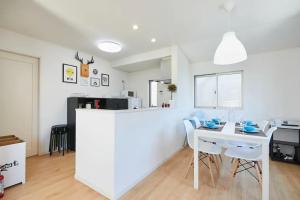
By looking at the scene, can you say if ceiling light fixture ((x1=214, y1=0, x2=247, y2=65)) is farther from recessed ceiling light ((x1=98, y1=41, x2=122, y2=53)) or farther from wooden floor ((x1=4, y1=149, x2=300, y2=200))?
recessed ceiling light ((x1=98, y1=41, x2=122, y2=53))

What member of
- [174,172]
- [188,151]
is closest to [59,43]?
[174,172]

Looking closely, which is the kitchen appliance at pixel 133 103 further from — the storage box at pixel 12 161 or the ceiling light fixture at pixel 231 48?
the ceiling light fixture at pixel 231 48

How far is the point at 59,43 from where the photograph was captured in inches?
135

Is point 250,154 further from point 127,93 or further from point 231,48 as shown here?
point 127,93

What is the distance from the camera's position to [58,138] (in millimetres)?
3420

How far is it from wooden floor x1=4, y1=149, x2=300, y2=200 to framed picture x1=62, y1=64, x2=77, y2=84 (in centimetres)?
200

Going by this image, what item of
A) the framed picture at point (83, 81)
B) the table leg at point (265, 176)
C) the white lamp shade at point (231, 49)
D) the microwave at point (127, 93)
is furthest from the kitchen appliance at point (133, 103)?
the table leg at point (265, 176)

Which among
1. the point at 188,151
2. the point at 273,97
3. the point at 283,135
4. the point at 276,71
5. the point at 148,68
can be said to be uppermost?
the point at 148,68

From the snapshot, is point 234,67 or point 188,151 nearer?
point 188,151

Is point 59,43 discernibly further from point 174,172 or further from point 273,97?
point 273,97

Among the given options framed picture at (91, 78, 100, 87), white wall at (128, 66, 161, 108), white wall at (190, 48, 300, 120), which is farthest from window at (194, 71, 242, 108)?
framed picture at (91, 78, 100, 87)

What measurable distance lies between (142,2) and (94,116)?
1.75 meters

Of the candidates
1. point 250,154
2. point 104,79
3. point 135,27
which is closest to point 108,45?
point 135,27

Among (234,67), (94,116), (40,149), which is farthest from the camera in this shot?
(234,67)
